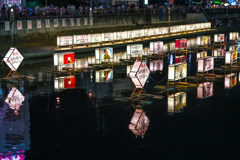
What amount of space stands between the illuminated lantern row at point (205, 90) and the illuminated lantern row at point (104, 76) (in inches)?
218

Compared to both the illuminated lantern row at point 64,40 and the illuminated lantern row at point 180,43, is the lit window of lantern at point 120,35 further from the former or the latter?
the illuminated lantern row at point 180,43

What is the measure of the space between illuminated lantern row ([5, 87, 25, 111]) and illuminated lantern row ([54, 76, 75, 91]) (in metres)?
2.15

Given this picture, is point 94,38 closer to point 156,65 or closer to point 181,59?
point 181,59

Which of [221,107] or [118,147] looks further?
[221,107]

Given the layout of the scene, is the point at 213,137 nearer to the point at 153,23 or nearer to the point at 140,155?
the point at 140,155

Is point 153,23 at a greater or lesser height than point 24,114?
greater

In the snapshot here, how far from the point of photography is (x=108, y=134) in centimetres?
1256

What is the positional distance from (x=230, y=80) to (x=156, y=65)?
735 centimetres

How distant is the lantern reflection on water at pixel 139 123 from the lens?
42.3ft

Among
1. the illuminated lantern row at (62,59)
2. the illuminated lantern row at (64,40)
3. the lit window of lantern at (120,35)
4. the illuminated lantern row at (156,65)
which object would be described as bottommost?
the illuminated lantern row at (156,65)

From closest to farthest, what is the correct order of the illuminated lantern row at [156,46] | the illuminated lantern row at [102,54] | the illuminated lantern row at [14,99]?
the illuminated lantern row at [14,99]
the illuminated lantern row at [102,54]
the illuminated lantern row at [156,46]

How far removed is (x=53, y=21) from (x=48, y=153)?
106 ft

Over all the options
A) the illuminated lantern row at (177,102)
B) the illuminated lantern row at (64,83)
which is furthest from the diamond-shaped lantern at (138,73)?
the illuminated lantern row at (64,83)

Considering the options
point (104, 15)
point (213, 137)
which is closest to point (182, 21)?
point (104, 15)
